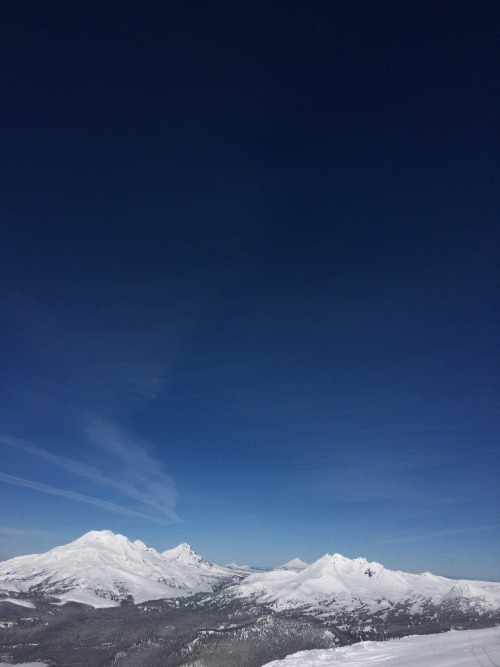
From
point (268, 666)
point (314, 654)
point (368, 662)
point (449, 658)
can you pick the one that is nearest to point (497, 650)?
point (449, 658)

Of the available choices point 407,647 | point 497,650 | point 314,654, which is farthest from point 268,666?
point 497,650

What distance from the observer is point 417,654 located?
14125cm

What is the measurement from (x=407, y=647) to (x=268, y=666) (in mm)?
56539

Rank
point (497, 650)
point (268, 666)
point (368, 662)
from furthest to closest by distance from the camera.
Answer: point (268, 666) < point (368, 662) < point (497, 650)

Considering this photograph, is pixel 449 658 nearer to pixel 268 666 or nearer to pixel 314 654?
pixel 314 654

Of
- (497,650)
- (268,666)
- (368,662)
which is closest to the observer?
(497,650)

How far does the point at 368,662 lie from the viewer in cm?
13625

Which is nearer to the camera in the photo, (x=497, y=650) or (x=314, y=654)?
(x=497, y=650)

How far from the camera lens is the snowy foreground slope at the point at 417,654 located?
121 metres

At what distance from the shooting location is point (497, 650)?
126 m

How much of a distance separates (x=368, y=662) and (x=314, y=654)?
3148 centimetres

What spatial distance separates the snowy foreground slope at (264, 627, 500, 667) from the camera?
4749 inches

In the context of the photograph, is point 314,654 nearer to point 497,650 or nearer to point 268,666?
point 268,666

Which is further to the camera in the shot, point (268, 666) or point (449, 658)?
point (268, 666)
